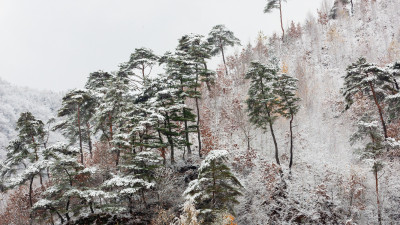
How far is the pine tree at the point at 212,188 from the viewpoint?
42.9 feet

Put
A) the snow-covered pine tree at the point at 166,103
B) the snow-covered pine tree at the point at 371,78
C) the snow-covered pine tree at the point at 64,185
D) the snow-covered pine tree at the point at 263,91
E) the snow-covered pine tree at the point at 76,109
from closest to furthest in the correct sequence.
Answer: the snow-covered pine tree at the point at 371,78, the snow-covered pine tree at the point at 64,185, the snow-covered pine tree at the point at 166,103, the snow-covered pine tree at the point at 263,91, the snow-covered pine tree at the point at 76,109

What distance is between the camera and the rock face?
7262 cm

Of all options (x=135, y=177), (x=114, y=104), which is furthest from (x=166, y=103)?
(x=135, y=177)

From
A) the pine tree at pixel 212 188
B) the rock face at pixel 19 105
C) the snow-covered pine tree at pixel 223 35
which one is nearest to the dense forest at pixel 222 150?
the pine tree at pixel 212 188

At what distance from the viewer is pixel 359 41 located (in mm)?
33594

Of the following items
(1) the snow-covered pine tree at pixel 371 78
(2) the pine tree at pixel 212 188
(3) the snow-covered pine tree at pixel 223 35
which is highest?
(3) the snow-covered pine tree at pixel 223 35

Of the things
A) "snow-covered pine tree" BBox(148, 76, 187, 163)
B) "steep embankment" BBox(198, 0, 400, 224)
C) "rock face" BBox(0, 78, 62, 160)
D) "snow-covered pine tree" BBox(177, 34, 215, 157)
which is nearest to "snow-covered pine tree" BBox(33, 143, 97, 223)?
"snow-covered pine tree" BBox(148, 76, 187, 163)

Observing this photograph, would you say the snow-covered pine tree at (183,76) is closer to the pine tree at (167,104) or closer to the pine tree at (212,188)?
the pine tree at (167,104)

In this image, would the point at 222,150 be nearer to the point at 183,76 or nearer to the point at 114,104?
the point at 183,76

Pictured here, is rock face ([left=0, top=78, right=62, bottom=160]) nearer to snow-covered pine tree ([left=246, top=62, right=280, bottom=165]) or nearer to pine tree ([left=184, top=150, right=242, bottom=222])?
snow-covered pine tree ([left=246, top=62, right=280, bottom=165])

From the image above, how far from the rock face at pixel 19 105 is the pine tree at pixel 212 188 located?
77.1 m

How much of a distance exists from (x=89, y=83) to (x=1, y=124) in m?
68.9

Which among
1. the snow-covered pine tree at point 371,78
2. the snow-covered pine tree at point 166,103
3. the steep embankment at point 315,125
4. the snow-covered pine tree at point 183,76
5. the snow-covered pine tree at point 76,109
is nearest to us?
the snow-covered pine tree at point 371,78

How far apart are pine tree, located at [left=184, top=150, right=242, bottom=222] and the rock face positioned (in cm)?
7715
